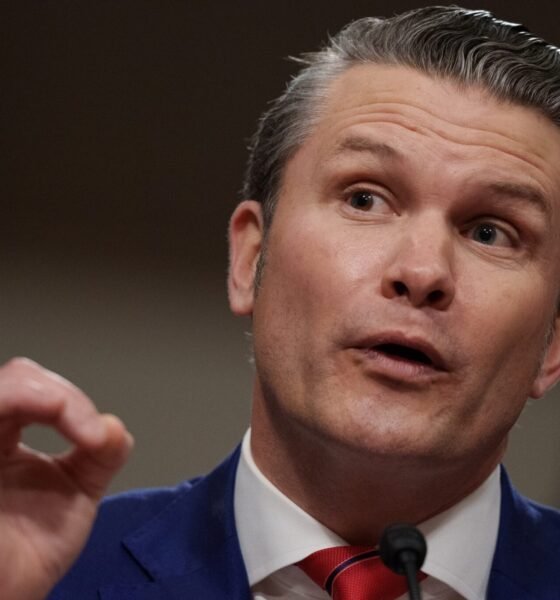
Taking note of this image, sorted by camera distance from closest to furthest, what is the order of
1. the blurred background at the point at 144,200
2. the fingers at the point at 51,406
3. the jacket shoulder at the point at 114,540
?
the fingers at the point at 51,406 < the jacket shoulder at the point at 114,540 < the blurred background at the point at 144,200

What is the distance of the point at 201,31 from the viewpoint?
3045mm

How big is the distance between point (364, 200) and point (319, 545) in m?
0.50

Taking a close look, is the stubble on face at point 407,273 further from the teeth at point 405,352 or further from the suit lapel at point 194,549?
the suit lapel at point 194,549

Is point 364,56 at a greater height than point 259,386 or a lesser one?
greater

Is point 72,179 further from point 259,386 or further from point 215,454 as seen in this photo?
point 259,386

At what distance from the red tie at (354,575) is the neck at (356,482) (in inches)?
2.1

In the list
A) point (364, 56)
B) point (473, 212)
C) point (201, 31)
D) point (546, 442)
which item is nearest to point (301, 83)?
point (364, 56)

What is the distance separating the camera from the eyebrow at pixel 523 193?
157 centimetres

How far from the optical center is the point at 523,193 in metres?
Answer: 1.60

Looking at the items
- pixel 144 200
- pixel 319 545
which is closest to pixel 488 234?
pixel 319 545

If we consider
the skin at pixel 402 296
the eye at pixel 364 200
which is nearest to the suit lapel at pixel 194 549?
the skin at pixel 402 296

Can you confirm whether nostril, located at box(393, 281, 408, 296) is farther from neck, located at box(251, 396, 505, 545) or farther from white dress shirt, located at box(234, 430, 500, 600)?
white dress shirt, located at box(234, 430, 500, 600)

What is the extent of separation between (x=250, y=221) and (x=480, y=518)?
0.60 meters

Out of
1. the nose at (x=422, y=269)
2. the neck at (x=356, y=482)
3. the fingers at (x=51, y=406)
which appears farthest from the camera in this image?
the neck at (x=356, y=482)
